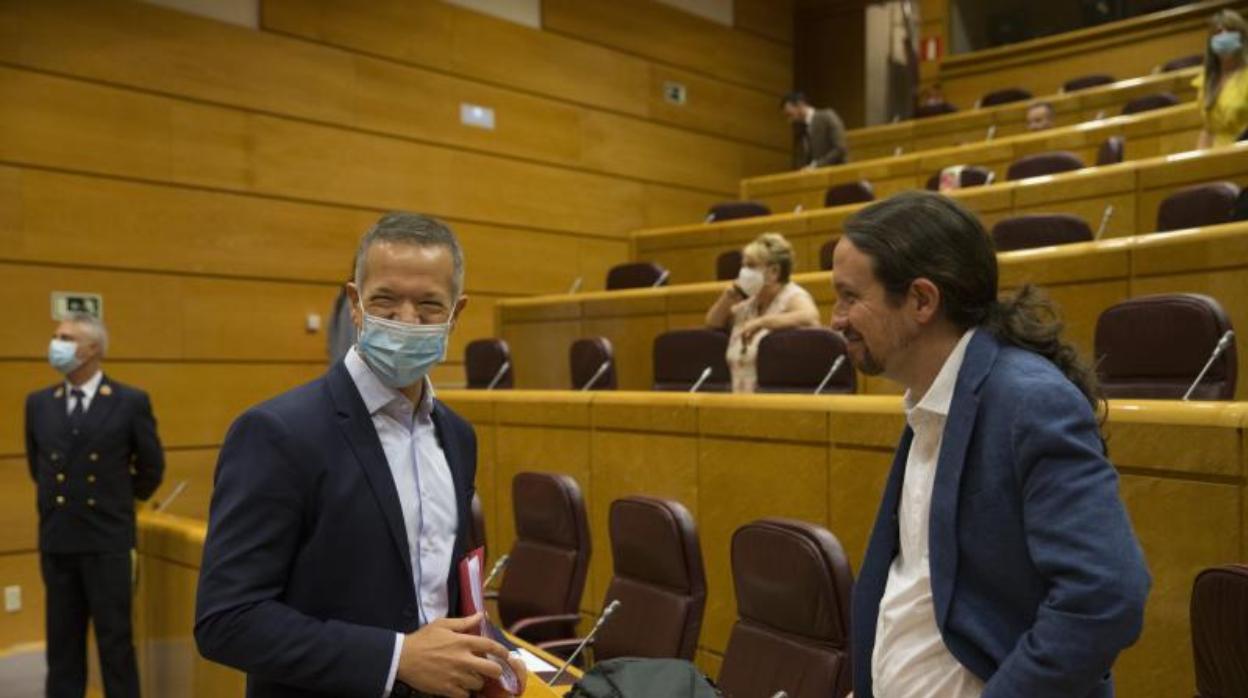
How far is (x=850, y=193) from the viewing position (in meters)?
6.39

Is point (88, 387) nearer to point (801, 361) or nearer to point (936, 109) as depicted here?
point (801, 361)

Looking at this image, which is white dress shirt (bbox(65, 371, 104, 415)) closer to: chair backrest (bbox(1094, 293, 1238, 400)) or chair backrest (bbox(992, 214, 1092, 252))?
chair backrest (bbox(1094, 293, 1238, 400))

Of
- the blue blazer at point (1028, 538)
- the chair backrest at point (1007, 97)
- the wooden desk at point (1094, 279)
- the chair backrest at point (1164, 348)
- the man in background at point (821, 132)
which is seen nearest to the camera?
the blue blazer at point (1028, 538)

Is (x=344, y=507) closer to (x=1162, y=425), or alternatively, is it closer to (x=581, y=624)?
(x=1162, y=425)

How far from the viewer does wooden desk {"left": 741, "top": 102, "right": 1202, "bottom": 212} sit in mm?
5609

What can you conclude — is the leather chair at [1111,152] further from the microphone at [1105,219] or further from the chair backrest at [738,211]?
the chair backrest at [738,211]

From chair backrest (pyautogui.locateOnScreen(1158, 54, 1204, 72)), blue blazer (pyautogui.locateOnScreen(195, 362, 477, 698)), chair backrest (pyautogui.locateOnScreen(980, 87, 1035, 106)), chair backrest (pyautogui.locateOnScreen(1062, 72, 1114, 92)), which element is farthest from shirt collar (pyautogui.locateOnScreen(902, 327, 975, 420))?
chair backrest (pyautogui.locateOnScreen(980, 87, 1035, 106))

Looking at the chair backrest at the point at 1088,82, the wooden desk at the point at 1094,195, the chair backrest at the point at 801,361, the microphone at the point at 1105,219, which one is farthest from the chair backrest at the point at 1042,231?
the chair backrest at the point at 1088,82

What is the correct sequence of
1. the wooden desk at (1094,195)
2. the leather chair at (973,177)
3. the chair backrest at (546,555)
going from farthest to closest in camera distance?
the leather chair at (973,177) → the wooden desk at (1094,195) → the chair backrest at (546,555)

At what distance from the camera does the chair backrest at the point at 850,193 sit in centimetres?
635

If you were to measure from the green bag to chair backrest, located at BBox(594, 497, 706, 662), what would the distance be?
0.68 metres

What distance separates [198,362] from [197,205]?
31.0 inches

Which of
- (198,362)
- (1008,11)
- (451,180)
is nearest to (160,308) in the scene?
(198,362)

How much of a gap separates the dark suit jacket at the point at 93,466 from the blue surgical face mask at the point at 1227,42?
4525mm
